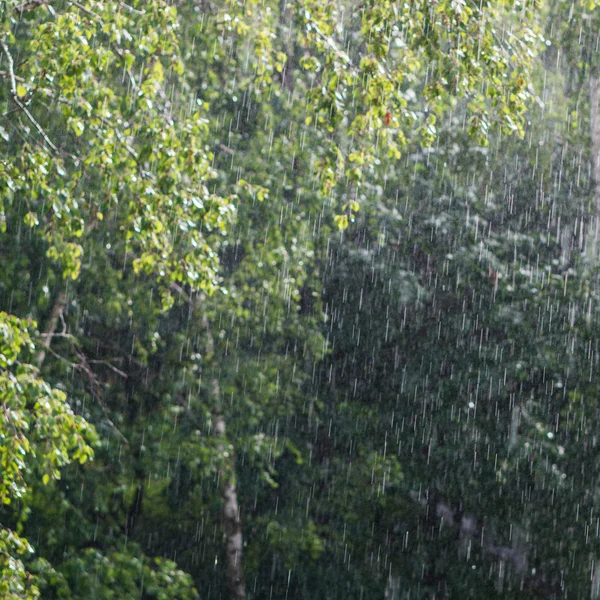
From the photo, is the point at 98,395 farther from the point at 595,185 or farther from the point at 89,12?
the point at 595,185

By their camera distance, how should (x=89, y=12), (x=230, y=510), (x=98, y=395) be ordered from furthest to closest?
(x=230, y=510)
(x=98, y=395)
(x=89, y=12)

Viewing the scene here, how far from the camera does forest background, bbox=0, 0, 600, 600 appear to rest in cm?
1009

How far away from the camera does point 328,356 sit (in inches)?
508

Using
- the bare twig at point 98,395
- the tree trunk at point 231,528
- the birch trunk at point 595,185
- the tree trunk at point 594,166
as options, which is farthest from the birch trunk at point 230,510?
the tree trunk at point 594,166

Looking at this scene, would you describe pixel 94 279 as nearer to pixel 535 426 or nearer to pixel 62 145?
pixel 62 145

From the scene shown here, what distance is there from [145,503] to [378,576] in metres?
2.78

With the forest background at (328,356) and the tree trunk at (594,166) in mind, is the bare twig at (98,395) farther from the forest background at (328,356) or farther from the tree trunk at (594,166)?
the tree trunk at (594,166)

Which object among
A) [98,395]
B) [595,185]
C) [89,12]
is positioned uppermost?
[89,12]

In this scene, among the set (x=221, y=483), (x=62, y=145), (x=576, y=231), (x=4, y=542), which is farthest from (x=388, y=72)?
(x=576, y=231)

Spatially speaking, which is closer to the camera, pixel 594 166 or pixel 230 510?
pixel 230 510

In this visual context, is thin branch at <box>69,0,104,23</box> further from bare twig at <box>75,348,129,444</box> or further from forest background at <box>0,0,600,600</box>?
bare twig at <box>75,348,129,444</box>

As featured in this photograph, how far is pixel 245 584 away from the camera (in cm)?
1259

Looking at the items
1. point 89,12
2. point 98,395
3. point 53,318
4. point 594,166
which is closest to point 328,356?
point 98,395

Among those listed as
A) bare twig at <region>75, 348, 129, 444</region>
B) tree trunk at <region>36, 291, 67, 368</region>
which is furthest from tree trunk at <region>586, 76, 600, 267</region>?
tree trunk at <region>36, 291, 67, 368</region>
